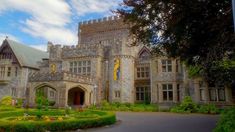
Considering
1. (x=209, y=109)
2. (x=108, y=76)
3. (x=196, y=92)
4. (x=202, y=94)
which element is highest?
(x=108, y=76)

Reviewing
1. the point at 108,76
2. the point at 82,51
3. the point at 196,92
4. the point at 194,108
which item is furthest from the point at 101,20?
the point at 194,108

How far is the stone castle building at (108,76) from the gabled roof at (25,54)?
0.64ft

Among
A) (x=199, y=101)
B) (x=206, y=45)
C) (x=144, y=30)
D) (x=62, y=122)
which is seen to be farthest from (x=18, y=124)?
(x=199, y=101)

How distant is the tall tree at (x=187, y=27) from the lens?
28.4 ft

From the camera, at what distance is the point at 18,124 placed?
11.1m

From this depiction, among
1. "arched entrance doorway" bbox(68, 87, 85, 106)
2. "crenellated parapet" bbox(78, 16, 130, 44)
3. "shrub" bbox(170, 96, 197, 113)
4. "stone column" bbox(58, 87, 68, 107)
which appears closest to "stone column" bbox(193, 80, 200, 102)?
"shrub" bbox(170, 96, 197, 113)

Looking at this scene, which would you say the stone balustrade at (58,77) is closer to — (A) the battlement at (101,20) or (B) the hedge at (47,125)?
(A) the battlement at (101,20)

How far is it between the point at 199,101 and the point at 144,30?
61.3 ft

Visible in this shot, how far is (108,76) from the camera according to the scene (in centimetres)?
3450

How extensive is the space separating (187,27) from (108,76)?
25.1 meters

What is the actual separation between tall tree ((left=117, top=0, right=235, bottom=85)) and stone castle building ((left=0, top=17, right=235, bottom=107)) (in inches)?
659

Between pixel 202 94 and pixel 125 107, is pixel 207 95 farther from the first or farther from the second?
pixel 125 107

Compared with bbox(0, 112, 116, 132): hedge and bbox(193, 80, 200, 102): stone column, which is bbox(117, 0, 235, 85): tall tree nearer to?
bbox(0, 112, 116, 132): hedge

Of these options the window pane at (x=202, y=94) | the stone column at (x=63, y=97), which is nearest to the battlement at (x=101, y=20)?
the stone column at (x=63, y=97)
